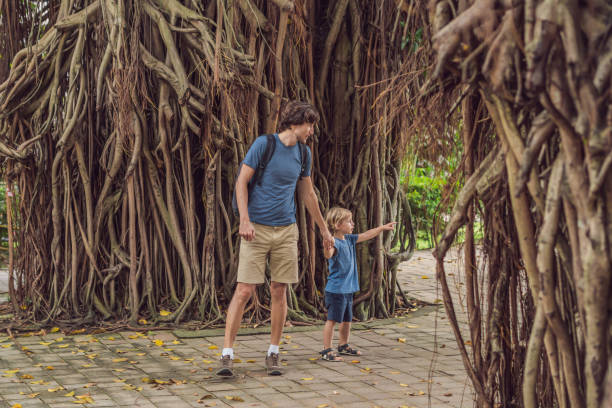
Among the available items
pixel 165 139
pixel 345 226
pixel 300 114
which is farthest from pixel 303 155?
pixel 165 139

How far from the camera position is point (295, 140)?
5.98 metres

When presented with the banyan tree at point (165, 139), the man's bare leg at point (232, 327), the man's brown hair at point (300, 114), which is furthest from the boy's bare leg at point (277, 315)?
the banyan tree at point (165, 139)

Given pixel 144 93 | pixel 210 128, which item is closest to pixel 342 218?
pixel 210 128

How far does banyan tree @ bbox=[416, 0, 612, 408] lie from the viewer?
2.65 meters

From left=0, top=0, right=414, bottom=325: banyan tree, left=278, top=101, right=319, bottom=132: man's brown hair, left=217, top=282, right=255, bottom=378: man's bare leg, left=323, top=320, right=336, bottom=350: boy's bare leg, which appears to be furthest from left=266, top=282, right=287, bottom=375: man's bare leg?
left=0, top=0, right=414, bottom=325: banyan tree

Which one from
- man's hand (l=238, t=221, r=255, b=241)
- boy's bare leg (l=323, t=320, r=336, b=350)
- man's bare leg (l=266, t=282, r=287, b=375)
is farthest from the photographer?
boy's bare leg (l=323, t=320, r=336, b=350)

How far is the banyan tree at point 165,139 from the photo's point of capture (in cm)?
721

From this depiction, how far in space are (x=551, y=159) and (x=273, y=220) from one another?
314 centimetres

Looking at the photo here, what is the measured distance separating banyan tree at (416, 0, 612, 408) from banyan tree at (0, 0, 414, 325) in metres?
4.04

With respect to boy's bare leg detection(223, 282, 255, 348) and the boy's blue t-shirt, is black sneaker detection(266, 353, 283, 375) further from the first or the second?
the boy's blue t-shirt

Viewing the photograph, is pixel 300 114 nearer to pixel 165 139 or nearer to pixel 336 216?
pixel 336 216

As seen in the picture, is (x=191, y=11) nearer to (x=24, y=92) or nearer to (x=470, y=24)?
(x=24, y=92)

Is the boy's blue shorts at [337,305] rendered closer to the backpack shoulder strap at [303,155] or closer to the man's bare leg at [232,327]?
the man's bare leg at [232,327]

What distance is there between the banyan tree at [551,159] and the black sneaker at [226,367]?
2.63 m
